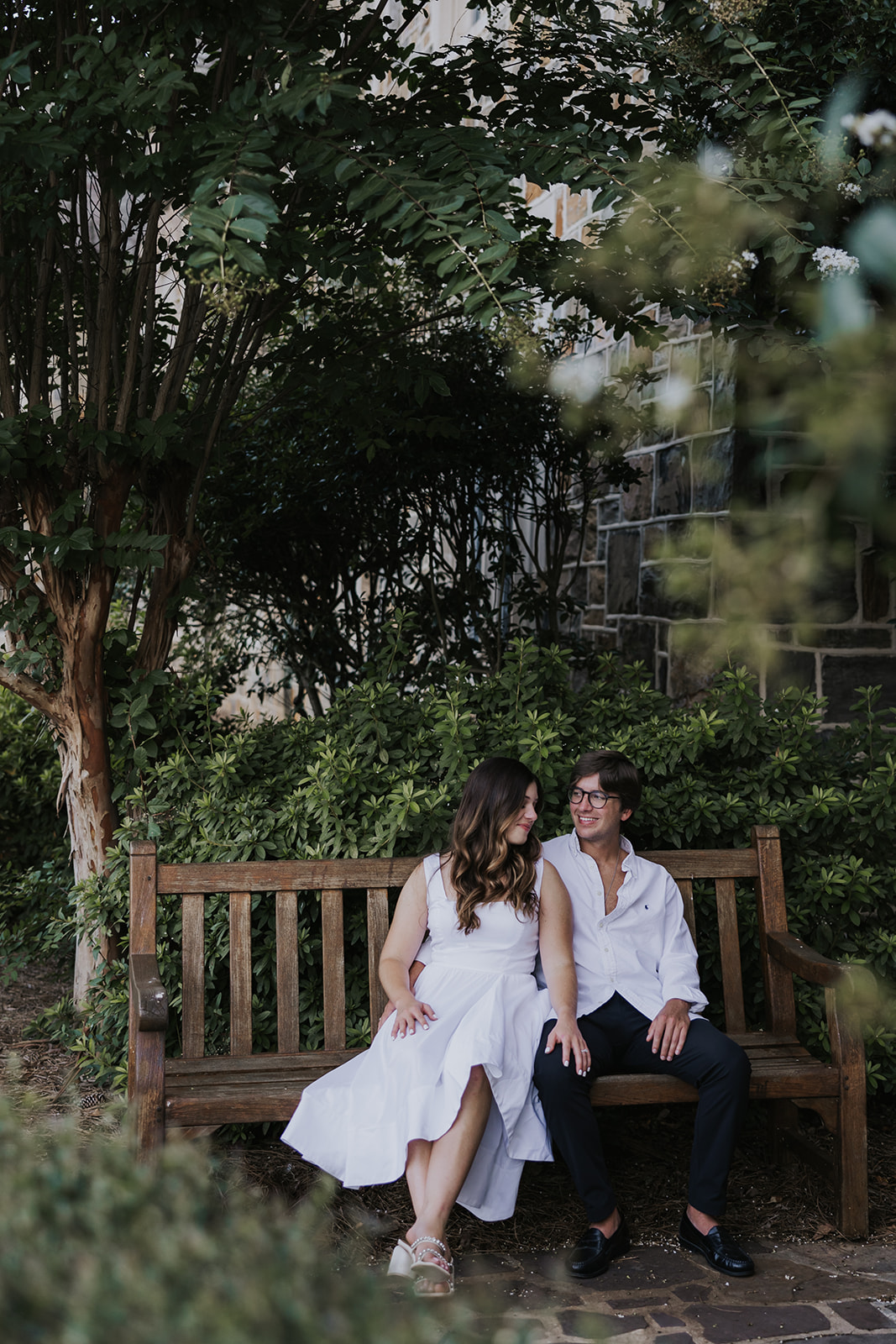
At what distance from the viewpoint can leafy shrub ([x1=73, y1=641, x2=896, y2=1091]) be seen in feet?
11.7

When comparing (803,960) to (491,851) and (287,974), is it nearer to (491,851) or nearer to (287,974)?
(491,851)

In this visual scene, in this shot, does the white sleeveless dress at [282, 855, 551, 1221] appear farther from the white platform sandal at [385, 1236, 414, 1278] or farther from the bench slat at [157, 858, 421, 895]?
the bench slat at [157, 858, 421, 895]

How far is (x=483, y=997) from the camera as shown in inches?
118

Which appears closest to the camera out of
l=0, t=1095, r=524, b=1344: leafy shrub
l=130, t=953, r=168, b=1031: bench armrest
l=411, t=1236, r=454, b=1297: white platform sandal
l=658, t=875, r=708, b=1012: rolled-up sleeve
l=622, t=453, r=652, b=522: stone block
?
l=0, t=1095, r=524, b=1344: leafy shrub

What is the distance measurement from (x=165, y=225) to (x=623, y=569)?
2.83 m

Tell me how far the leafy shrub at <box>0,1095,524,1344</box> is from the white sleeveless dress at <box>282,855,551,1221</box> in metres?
1.57

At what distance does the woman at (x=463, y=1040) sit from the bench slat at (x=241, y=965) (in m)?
0.36

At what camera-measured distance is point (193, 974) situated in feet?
10.7

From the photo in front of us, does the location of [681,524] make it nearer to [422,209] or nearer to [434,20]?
[422,209]

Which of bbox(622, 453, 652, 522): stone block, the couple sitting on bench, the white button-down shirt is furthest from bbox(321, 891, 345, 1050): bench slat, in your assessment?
bbox(622, 453, 652, 522): stone block

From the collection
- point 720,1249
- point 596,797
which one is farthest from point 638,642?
point 720,1249

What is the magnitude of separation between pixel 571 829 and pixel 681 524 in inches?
82.4

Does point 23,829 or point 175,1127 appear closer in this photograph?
point 175,1127

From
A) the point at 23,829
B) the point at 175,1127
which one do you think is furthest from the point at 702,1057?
the point at 23,829
